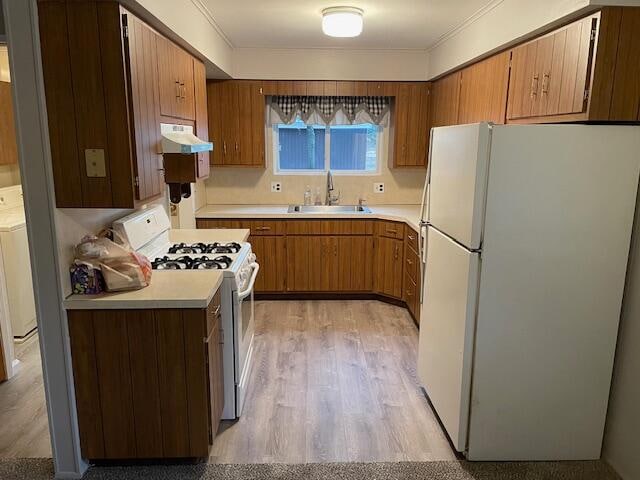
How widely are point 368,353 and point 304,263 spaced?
4.12ft

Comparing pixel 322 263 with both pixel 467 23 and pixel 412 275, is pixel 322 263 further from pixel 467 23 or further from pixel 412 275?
pixel 467 23

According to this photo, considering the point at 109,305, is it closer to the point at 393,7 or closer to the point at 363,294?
the point at 393,7

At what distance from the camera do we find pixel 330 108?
4867mm

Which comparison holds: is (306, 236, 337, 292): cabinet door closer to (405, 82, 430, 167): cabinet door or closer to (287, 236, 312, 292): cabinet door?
(287, 236, 312, 292): cabinet door

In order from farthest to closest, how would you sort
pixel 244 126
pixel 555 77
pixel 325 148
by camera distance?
1. pixel 325 148
2. pixel 244 126
3. pixel 555 77

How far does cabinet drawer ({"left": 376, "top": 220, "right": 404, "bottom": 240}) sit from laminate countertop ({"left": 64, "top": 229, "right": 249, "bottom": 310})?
2.27m

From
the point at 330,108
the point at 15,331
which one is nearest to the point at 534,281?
the point at 330,108

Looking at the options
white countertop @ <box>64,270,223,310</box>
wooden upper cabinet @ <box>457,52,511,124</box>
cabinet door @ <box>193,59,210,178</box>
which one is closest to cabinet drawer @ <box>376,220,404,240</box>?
wooden upper cabinet @ <box>457,52,511,124</box>

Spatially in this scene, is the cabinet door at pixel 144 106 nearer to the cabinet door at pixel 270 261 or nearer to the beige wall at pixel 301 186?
the cabinet door at pixel 270 261

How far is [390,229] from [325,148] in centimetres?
124

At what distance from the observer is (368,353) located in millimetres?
3617

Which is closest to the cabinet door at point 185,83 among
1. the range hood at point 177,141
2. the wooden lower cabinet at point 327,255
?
the range hood at point 177,141

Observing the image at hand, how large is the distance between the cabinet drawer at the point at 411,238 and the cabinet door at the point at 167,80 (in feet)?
7.00

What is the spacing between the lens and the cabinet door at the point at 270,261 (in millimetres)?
4527
